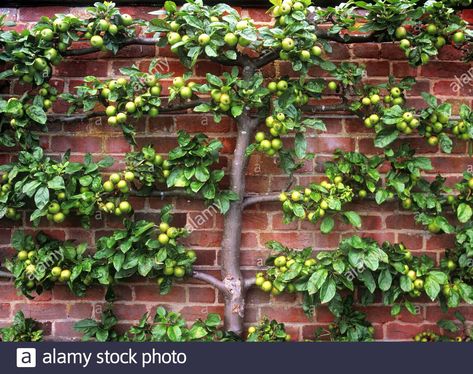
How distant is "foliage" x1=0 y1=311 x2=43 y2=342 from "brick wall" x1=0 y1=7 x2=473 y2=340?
77 millimetres

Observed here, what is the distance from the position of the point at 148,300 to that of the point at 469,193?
1449 millimetres

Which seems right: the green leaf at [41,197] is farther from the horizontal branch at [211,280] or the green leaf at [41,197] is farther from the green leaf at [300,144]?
the green leaf at [300,144]

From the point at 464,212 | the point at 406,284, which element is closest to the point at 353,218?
the point at 406,284

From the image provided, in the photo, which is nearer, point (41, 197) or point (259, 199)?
point (41, 197)

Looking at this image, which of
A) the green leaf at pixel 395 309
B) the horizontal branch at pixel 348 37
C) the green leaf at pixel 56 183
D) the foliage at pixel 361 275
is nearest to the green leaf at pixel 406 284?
the foliage at pixel 361 275

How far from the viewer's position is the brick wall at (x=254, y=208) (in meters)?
2.18

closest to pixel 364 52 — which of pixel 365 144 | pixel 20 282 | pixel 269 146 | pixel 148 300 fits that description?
pixel 365 144

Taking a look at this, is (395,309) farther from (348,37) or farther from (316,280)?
(348,37)

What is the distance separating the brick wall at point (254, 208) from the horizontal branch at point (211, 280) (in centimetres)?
7

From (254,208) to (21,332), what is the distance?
3.69 feet

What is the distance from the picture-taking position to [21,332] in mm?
2105

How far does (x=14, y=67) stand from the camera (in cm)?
203

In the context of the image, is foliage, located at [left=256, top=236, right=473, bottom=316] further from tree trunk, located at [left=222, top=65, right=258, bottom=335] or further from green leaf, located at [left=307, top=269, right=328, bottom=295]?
tree trunk, located at [left=222, top=65, right=258, bottom=335]

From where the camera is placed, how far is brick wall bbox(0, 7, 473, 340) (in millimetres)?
2184
